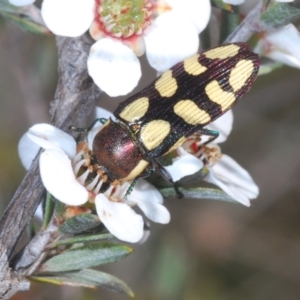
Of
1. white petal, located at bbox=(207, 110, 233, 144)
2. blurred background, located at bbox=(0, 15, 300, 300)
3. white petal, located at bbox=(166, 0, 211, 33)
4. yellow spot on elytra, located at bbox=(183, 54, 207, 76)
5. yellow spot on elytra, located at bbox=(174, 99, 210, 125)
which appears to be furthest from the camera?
blurred background, located at bbox=(0, 15, 300, 300)

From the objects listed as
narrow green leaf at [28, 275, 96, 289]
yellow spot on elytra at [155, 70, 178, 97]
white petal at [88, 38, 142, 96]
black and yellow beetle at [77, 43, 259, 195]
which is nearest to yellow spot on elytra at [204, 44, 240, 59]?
black and yellow beetle at [77, 43, 259, 195]

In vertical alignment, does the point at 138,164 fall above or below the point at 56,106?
below

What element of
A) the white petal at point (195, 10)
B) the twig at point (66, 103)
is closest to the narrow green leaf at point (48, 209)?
the twig at point (66, 103)

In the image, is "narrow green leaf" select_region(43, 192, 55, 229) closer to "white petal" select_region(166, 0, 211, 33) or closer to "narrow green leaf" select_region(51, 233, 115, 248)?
"narrow green leaf" select_region(51, 233, 115, 248)

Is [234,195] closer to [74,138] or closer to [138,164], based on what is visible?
[138,164]

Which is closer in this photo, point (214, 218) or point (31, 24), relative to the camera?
point (31, 24)

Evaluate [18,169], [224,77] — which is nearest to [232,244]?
[18,169]

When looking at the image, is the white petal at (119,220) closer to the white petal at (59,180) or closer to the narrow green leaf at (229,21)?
the white petal at (59,180)
